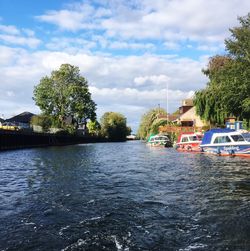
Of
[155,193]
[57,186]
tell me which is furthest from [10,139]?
[155,193]

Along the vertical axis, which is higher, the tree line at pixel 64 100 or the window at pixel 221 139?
the tree line at pixel 64 100

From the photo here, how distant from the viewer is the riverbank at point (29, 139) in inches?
2598

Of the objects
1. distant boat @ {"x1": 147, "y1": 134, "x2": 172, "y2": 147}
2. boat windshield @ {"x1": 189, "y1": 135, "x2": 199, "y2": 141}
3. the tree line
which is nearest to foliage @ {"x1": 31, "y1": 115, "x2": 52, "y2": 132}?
the tree line

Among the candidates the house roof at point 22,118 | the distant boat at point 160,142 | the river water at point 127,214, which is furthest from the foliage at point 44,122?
the river water at point 127,214

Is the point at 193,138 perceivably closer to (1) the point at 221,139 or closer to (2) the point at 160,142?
(1) the point at 221,139

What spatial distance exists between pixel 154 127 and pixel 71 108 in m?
21.9

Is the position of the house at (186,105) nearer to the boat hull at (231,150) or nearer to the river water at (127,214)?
the boat hull at (231,150)

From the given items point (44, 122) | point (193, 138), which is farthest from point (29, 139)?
point (193, 138)

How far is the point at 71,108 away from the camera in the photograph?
101m

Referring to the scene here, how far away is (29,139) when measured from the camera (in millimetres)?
78875

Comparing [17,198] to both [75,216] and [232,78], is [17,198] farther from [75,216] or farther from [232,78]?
[232,78]

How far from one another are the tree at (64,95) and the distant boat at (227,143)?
6118 centimetres

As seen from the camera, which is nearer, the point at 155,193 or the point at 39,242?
the point at 39,242

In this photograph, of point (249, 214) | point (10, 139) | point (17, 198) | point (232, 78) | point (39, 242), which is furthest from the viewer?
point (10, 139)
